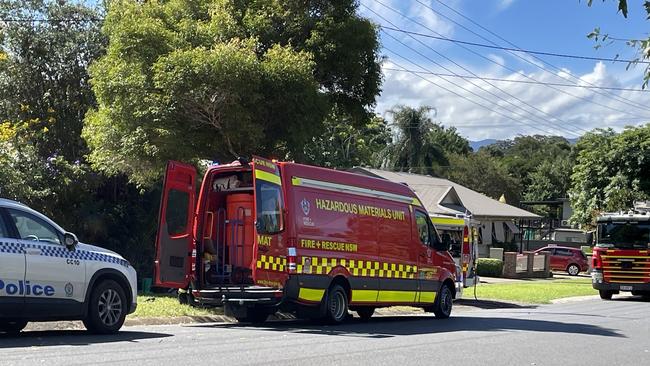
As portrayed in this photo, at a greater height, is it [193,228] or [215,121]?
[215,121]

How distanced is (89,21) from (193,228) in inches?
578

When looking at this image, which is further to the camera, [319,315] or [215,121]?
[215,121]

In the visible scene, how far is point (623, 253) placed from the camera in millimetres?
23953

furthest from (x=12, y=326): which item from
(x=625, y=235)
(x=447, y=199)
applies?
(x=447, y=199)

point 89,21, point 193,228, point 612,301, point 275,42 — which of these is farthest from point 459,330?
point 89,21

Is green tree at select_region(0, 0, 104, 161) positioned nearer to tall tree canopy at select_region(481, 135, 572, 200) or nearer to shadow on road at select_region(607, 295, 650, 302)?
shadow on road at select_region(607, 295, 650, 302)

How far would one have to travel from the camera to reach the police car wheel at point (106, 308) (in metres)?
10.9

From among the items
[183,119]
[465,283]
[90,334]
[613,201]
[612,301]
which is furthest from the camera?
[613,201]

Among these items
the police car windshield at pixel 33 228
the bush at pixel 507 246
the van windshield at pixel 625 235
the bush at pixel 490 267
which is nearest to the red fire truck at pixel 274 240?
the police car windshield at pixel 33 228

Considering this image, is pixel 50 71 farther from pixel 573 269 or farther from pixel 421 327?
pixel 573 269

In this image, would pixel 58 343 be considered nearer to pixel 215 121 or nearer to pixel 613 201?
pixel 215 121

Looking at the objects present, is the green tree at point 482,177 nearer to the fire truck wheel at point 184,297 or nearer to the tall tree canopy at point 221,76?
the tall tree canopy at point 221,76

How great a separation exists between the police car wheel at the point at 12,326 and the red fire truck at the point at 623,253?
1887cm

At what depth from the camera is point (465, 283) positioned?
21266 millimetres
